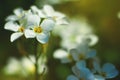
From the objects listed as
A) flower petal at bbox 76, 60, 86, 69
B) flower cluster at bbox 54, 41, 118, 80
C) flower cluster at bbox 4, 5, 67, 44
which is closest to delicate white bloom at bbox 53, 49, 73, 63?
flower cluster at bbox 54, 41, 118, 80

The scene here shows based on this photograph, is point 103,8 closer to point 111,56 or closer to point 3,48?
point 111,56

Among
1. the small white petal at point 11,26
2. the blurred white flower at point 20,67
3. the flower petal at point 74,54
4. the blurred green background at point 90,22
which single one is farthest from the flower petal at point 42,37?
the blurred green background at point 90,22

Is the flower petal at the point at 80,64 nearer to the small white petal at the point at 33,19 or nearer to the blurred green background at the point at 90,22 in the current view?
the small white petal at the point at 33,19

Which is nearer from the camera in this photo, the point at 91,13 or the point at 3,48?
the point at 3,48

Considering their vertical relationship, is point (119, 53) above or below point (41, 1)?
below

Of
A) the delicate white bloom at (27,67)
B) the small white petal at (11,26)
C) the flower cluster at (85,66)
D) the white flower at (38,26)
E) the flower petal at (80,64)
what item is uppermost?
the white flower at (38,26)

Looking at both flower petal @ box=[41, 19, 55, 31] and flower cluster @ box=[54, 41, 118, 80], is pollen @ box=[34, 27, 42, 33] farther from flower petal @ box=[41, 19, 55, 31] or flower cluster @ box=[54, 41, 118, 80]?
flower cluster @ box=[54, 41, 118, 80]

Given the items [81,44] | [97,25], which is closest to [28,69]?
[81,44]

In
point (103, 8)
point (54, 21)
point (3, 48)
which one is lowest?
point (3, 48)
